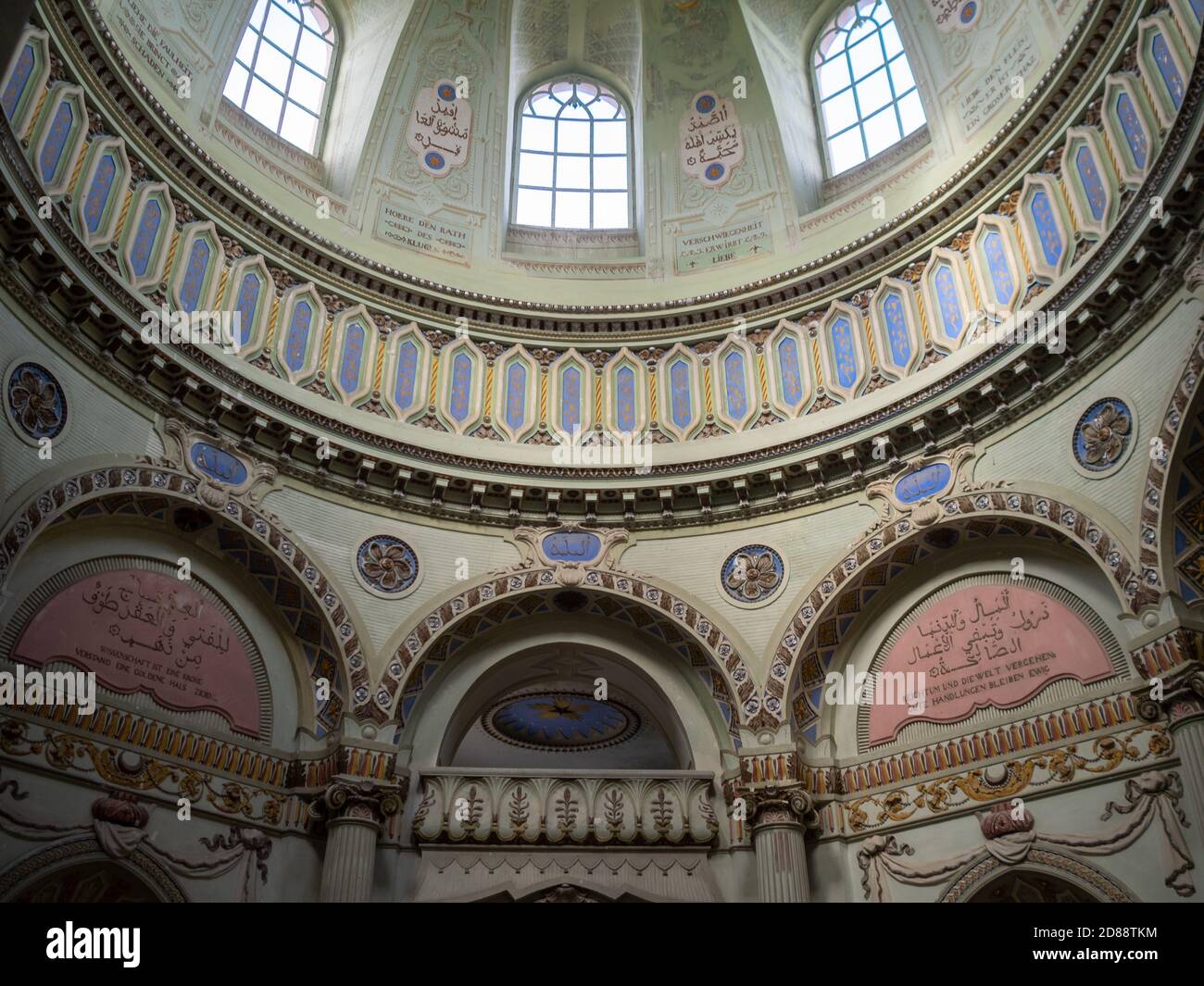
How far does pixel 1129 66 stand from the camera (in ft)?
41.5

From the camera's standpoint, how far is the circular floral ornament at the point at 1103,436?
12039mm

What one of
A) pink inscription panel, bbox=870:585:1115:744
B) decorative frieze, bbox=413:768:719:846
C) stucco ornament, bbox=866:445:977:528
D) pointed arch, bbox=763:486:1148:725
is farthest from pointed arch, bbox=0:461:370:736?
stucco ornament, bbox=866:445:977:528

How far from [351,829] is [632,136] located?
14180 mm

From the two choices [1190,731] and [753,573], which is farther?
[753,573]

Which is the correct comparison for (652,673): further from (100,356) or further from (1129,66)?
(1129,66)

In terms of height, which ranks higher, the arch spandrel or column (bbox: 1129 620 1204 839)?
the arch spandrel

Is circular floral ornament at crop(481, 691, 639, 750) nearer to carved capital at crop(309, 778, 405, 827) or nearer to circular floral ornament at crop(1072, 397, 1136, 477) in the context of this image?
carved capital at crop(309, 778, 405, 827)

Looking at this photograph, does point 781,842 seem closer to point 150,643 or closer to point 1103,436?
point 1103,436

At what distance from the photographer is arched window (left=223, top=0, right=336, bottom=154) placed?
17188mm

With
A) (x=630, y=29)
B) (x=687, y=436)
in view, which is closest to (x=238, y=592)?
(x=687, y=436)

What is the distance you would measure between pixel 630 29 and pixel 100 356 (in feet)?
41.3

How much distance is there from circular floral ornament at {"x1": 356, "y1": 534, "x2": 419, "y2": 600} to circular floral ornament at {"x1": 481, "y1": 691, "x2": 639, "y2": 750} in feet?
13.6

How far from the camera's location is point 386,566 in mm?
15141


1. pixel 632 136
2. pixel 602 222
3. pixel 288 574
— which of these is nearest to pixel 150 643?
pixel 288 574
